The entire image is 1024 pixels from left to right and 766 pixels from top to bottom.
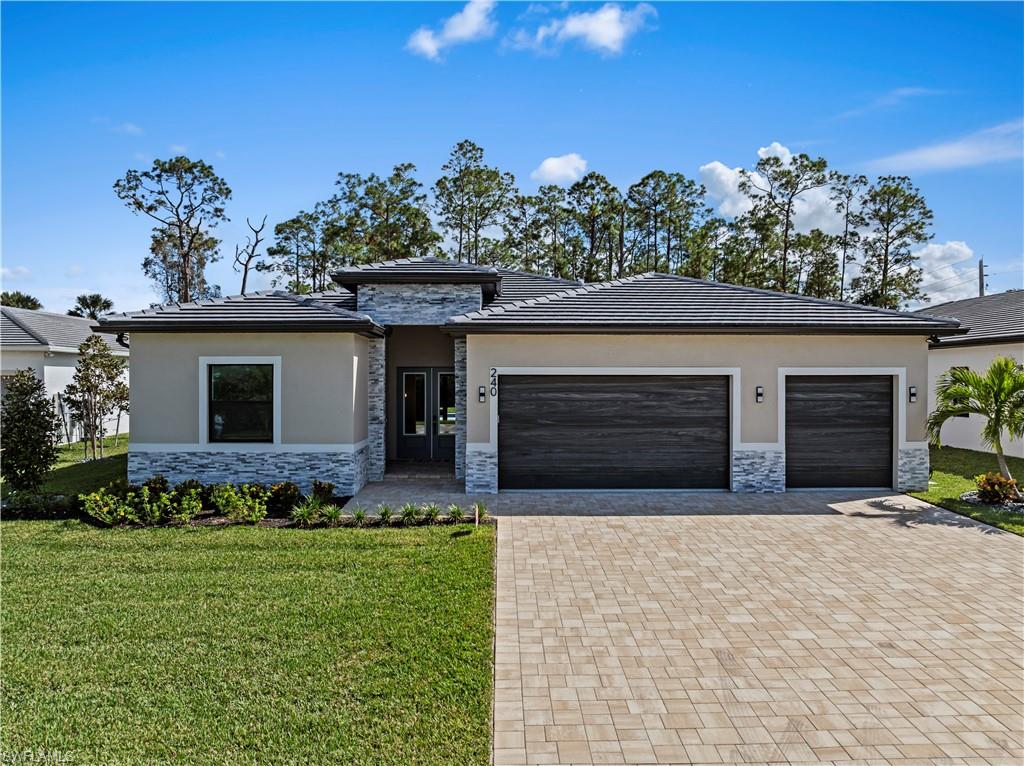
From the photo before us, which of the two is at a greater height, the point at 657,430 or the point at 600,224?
the point at 600,224

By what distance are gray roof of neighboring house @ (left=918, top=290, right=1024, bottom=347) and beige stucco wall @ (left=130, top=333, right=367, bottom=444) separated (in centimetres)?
1410

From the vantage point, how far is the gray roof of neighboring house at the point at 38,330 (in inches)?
801

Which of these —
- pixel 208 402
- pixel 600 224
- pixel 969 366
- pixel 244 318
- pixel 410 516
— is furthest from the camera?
pixel 600 224

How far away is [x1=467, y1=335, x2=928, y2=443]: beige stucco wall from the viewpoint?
1151 cm

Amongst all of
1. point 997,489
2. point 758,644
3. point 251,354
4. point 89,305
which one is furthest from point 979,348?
point 89,305

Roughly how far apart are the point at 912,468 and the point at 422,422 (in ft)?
37.6

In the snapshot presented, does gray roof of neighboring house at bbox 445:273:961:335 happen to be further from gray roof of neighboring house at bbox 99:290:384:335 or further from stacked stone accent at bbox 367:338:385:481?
stacked stone accent at bbox 367:338:385:481

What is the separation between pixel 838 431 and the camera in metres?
11.8

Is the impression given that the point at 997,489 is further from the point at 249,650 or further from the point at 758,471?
the point at 249,650

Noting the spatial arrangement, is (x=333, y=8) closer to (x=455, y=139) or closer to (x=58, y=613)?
(x=58, y=613)

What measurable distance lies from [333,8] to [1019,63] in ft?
42.7

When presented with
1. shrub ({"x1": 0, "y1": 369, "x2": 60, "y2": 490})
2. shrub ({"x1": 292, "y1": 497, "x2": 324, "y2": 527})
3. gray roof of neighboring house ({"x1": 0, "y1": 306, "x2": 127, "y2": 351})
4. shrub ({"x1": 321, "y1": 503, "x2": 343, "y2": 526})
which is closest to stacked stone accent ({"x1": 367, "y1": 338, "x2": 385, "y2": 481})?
shrub ({"x1": 292, "y1": 497, "x2": 324, "y2": 527})

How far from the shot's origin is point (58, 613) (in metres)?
5.97

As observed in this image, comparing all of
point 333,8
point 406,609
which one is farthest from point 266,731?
point 333,8
